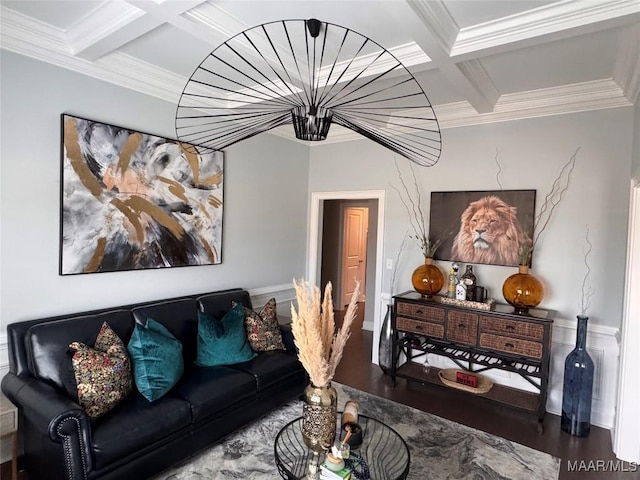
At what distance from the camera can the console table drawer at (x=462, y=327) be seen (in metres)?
3.24

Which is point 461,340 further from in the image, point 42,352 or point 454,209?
point 42,352

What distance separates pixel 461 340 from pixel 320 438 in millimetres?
1910

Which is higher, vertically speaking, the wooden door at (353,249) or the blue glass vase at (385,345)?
the wooden door at (353,249)

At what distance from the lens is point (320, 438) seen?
6.15 feet

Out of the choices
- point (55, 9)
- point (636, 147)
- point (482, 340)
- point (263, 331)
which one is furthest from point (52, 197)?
point (636, 147)

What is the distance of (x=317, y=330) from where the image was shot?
5.38 feet

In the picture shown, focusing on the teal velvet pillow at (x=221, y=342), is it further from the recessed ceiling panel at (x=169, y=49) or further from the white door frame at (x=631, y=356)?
the white door frame at (x=631, y=356)

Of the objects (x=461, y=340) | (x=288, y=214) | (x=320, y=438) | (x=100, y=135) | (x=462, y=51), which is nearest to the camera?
(x=320, y=438)

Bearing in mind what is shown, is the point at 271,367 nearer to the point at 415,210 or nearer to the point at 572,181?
the point at 415,210

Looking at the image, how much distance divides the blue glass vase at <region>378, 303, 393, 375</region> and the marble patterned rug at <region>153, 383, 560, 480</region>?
2.73 feet

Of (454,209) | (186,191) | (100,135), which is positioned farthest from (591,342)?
(100,135)

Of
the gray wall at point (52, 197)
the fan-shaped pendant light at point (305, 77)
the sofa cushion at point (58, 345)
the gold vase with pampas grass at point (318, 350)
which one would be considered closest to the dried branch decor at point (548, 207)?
the fan-shaped pendant light at point (305, 77)

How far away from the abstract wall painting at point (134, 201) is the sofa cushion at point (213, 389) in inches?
41.7

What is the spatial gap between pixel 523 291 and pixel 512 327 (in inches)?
12.9
